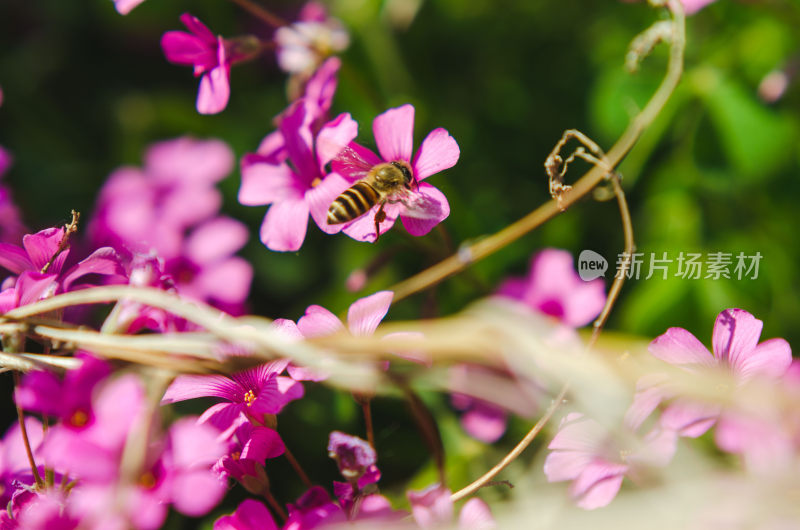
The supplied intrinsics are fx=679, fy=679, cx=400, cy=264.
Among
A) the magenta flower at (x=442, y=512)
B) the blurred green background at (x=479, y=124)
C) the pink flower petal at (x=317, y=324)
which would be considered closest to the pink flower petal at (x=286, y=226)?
the pink flower petal at (x=317, y=324)

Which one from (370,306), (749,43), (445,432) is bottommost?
(445,432)

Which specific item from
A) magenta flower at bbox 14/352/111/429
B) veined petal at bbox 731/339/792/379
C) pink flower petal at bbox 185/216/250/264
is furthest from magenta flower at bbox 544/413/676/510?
pink flower petal at bbox 185/216/250/264

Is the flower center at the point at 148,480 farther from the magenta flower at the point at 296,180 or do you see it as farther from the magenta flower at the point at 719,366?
the magenta flower at the point at 719,366

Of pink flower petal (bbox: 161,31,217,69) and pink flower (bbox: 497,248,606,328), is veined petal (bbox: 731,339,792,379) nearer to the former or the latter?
pink flower (bbox: 497,248,606,328)

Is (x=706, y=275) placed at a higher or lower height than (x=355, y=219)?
lower

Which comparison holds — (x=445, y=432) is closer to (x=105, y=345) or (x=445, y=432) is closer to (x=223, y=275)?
(x=223, y=275)

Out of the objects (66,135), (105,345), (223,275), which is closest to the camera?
(105,345)

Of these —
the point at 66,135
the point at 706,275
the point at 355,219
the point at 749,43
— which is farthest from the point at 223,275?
the point at 749,43

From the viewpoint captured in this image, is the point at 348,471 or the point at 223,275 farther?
the point at 223,275
